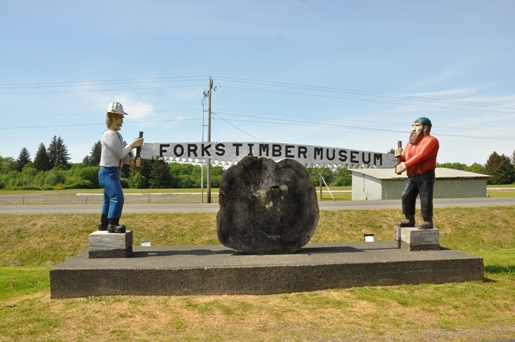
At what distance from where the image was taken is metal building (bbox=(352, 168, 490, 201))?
3002 cm

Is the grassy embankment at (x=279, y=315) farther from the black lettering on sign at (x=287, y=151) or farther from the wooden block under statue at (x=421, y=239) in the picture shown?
the black lettering on sign at (x=287, y=151)

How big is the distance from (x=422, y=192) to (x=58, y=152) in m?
86.1

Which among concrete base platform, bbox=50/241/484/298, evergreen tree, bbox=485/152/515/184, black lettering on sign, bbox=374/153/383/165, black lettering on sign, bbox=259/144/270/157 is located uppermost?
evergreen tree, bbox=485/152/515/184

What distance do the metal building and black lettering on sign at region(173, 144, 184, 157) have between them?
2305cm

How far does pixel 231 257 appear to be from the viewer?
7.43m

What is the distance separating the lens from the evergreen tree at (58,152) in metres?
82.9

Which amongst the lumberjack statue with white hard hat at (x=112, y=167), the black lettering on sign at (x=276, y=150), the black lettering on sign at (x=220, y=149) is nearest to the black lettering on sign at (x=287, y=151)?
the black lettering on sign at (x=276, y=150)

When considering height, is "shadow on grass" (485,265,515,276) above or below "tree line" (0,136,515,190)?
below

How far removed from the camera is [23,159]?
8038cm

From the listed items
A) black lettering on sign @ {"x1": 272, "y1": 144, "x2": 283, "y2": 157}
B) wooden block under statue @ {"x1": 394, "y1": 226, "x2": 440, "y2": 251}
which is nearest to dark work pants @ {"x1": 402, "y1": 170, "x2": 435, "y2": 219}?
wooden block under statue @ {"x1": 394, "y1": 226, "x2": 440, "y2": 251}

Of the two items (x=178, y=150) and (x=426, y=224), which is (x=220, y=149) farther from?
(x=426, y=224)

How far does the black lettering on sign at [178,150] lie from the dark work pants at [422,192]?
4.20 meters

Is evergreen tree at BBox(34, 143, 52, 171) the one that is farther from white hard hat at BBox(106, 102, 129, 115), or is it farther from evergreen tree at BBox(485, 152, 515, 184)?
white hard hat at BBox(106, 102, 129, 115)

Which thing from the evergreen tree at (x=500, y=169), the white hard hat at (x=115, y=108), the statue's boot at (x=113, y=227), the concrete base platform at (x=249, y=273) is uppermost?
the evergreen tree at (x=500, y=169)
